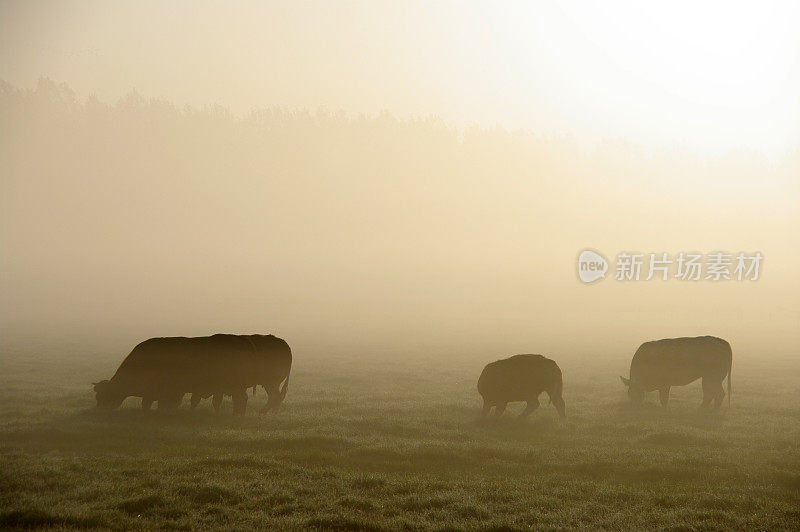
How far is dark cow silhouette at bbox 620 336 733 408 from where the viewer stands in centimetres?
2150

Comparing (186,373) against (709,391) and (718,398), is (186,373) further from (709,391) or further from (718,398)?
(718,398)

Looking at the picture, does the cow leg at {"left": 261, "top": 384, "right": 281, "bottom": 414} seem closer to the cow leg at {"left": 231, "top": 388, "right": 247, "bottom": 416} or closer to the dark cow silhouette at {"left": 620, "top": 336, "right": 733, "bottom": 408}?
the cow leg at {"left": 231, "top": 388, "right": 247, "bottom": 416}

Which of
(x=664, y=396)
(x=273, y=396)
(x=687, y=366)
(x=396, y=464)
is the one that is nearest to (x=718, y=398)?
(x=687, y=366)

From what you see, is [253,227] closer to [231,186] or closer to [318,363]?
[231,186]

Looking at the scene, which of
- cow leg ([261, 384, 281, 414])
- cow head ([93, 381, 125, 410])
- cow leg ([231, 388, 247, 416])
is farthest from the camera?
cow leg ([261, 384, 281, 414])

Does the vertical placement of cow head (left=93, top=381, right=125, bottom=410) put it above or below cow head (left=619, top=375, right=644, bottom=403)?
below

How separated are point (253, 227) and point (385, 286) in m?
53.7

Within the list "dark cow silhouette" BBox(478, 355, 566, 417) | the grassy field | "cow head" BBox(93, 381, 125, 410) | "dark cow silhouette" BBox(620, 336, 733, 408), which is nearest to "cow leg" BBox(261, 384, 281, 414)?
the grassy field

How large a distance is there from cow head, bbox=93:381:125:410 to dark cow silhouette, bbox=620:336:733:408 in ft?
54.1

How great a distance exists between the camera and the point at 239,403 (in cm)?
1934

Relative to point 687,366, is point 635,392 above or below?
below

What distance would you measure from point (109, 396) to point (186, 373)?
2563 mm

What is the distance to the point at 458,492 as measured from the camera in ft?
39.6

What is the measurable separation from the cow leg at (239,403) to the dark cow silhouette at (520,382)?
7269mm
